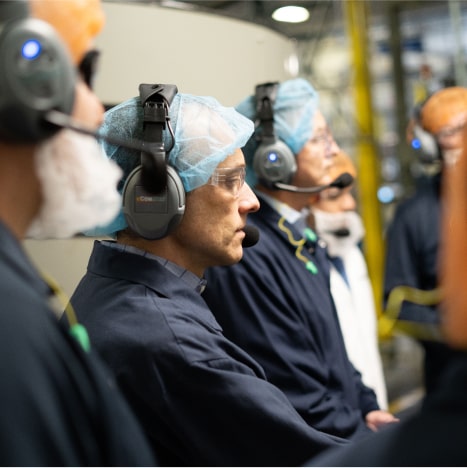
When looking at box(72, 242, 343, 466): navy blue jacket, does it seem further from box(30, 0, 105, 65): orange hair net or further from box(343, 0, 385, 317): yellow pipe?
box(343, 0, 385, 317): yellow pipe

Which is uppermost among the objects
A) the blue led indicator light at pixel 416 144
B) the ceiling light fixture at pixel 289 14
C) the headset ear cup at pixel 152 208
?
the ceiling light fixture at pixel 289 14

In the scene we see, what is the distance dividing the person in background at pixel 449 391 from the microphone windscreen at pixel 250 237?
1.06 metres

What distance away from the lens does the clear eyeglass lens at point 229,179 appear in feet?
5.07

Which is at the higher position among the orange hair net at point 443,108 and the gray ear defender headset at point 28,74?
the orange hair net at point 443,108

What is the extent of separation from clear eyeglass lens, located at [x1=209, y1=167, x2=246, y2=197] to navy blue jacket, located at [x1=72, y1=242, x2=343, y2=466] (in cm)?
31

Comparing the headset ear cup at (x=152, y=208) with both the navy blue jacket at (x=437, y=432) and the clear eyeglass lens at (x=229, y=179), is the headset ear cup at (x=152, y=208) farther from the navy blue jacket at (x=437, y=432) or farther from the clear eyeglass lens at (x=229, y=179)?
the navy blue jacket at (x=437, y=432)

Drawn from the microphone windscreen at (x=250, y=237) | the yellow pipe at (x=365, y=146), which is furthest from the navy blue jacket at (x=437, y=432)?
the yellow pipe at (x=365, y=146)

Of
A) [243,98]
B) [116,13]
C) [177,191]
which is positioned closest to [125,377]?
[177,191]

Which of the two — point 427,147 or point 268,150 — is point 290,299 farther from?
point 427,147

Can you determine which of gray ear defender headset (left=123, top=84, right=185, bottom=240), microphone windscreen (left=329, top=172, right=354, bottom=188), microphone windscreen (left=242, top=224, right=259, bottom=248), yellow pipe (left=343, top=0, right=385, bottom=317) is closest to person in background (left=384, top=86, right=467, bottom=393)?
microphone windscreen (left=329, top=172, right=354, bottom=188)

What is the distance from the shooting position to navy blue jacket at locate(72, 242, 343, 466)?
48.8 inches

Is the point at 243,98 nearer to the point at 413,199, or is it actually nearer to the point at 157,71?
the point at 157,71

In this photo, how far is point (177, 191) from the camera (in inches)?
54.2

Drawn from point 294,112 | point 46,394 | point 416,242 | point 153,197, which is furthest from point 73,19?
point 416,242
